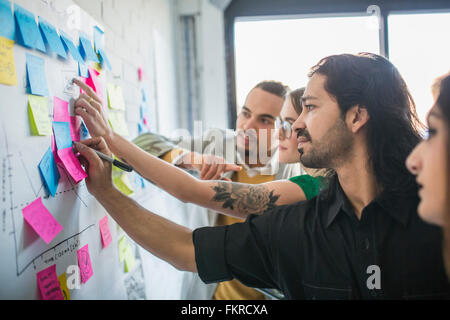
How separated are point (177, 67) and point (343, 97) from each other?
1590mm

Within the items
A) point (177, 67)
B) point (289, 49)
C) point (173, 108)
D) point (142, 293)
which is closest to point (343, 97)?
point (142, 293)

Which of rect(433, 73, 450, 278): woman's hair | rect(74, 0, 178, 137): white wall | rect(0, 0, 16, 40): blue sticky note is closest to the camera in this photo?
rect(433, 73, 450, 278): woman's hair

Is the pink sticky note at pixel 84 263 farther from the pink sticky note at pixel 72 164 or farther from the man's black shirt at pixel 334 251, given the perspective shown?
the man's black shirt at pixel 334 251

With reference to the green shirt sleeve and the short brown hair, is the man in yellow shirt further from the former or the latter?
the green shirt sleeve

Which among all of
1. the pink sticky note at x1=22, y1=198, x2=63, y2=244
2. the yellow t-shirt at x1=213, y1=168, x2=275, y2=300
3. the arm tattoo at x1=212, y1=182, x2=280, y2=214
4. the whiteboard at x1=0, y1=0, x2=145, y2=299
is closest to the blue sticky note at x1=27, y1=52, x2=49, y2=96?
the whiteboard at x1=0, y1=0, x2=145, y2=299

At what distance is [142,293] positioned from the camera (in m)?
1.26

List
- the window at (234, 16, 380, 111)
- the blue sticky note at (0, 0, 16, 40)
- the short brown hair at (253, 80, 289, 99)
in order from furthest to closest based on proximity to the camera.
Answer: the window at (234, 16, 380, 111)
the short brown hair at (253, 80, 289, 99)
the blue sticky note at (0, 0, 16, 40)

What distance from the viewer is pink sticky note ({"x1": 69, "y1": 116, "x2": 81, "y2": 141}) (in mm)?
784

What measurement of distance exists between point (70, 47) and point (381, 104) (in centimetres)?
81

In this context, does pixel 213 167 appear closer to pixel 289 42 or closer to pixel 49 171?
pixel 49 171

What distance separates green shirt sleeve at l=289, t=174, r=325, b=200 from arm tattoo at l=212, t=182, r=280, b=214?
12 cm

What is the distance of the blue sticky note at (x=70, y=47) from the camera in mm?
762

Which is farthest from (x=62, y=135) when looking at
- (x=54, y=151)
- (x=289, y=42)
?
(x=289, y=42)

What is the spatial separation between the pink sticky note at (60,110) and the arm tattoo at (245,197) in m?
0.48
